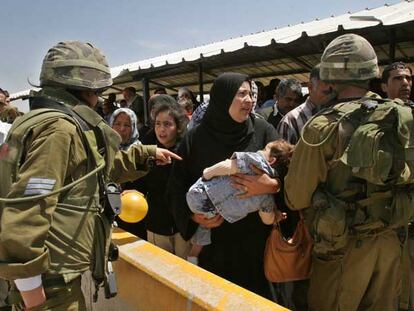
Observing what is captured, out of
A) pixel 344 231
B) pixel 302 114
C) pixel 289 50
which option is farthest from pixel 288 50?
pixel 344 231

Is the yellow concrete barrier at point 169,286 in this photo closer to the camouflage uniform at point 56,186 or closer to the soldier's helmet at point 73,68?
the camouflage uniform at point 56,186

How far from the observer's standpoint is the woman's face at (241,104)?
7.52ft

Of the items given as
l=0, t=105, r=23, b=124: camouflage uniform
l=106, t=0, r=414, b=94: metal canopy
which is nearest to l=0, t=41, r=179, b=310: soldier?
l=106, t=0, r=414, b=94: metal canopy

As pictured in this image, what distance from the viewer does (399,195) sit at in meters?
1.81

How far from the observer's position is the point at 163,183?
309 cm

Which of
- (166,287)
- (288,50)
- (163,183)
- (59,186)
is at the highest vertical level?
(288,50)

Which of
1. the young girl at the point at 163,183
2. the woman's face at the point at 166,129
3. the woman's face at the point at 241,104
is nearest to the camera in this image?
the woman's face at the point at 241,104

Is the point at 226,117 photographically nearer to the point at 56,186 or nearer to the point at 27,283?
the point at 56,186

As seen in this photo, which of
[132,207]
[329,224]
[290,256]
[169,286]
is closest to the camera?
[329,224]

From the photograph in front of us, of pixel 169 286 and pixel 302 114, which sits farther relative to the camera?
pixel 302 114

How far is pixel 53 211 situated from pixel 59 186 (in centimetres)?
10

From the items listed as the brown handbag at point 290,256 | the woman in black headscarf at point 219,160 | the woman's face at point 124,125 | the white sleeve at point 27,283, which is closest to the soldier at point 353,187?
the brown handbag at point 290,256

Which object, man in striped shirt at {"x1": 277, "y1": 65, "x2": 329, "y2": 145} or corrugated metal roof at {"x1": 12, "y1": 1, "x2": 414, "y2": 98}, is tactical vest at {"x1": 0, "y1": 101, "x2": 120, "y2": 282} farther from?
corrugated metal roof at {"x1": 12, "y1": 1, "x2": 414, "y2": 98}

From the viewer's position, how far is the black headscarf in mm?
2307
